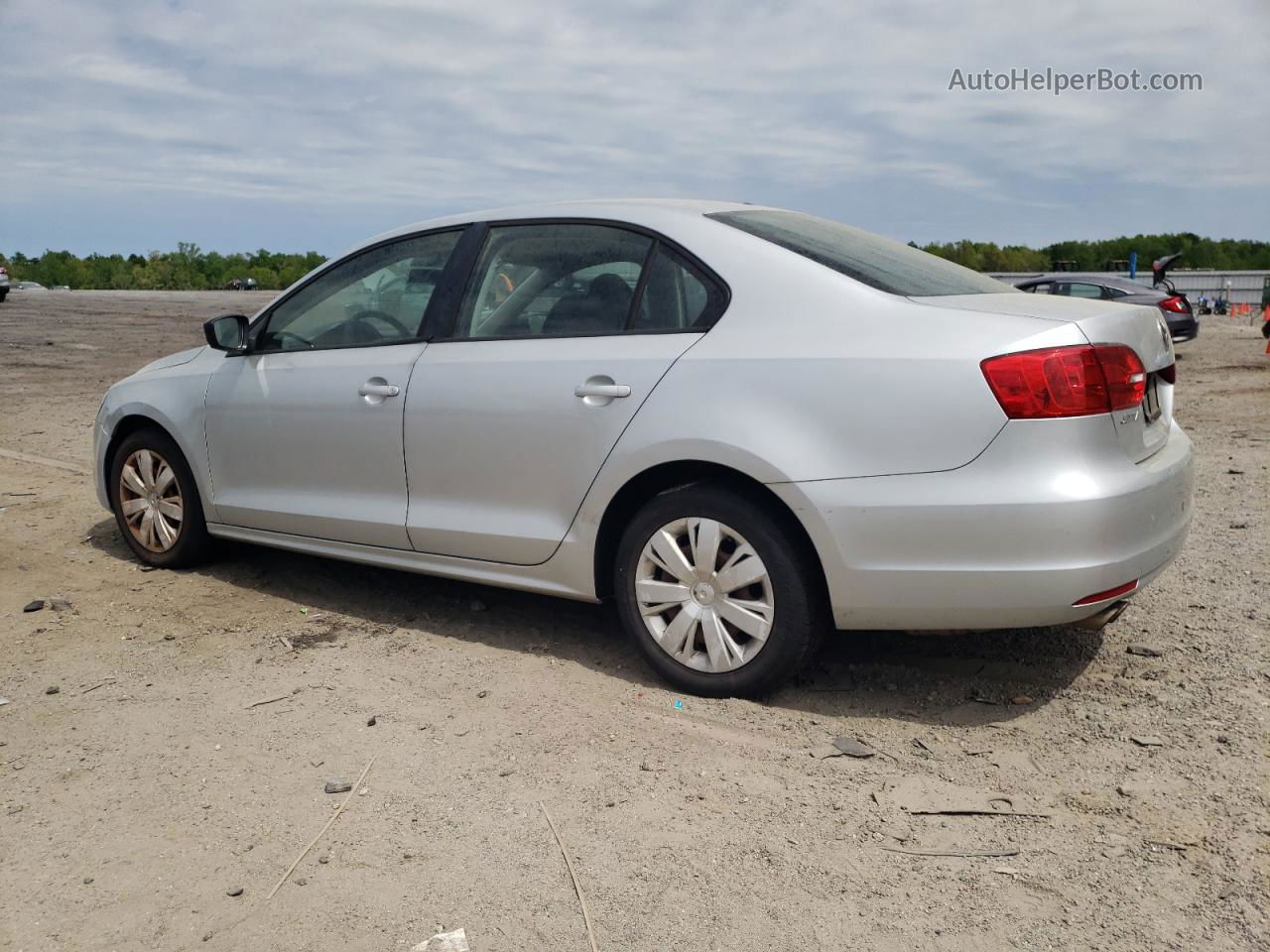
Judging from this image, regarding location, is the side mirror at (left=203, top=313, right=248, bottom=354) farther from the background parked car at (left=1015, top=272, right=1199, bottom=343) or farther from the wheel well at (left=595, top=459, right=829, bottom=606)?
the background parked car at (left=1015, top=272, right=1199, bottom=343)

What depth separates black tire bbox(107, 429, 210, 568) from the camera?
18.4 ft

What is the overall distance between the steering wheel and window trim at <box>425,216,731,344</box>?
0.15m

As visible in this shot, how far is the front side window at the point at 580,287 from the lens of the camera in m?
4.09

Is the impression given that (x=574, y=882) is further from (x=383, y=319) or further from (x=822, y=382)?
(x=383, y=319)

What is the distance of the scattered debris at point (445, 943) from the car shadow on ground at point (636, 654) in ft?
5.28

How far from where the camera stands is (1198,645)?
441cm

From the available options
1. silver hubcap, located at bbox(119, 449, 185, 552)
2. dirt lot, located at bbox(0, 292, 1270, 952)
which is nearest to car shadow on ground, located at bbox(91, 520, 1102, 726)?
dirt lot, located at bbox(0, 292, 1270, 952)

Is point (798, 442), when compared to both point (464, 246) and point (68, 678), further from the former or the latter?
point (68, 678)

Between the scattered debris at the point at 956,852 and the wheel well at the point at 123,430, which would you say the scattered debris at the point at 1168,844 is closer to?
the scattered debris at the point at 956,852

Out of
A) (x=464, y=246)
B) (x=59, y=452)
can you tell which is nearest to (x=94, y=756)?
(x=464, y=246)

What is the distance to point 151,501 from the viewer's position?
579cm

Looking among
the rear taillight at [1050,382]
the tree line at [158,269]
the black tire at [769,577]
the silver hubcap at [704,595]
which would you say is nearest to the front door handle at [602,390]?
the black tire at [769,577]

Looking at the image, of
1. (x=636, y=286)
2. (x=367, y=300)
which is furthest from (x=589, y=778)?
(x=367, y=300)

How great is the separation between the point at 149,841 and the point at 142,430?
10.3 ft
